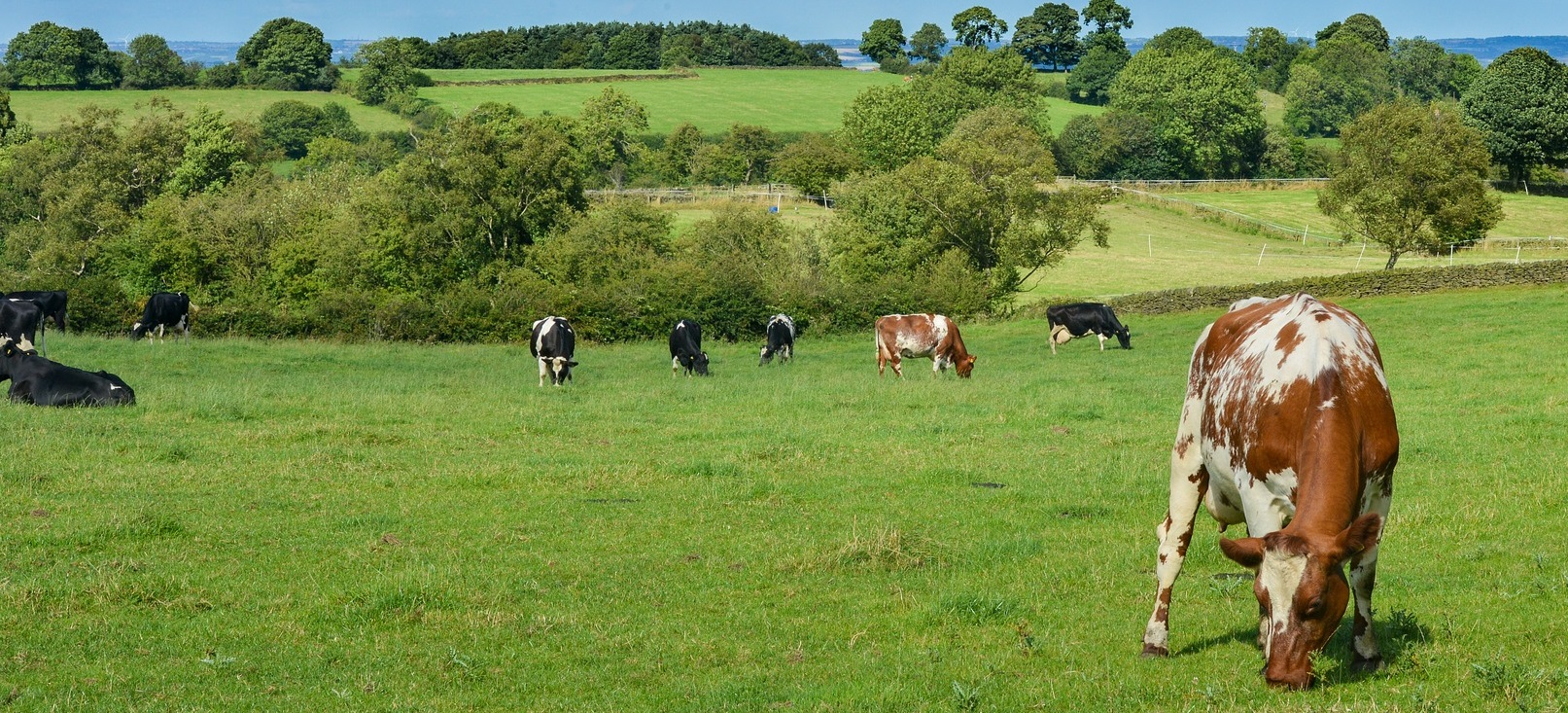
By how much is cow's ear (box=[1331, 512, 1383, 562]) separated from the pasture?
85cm

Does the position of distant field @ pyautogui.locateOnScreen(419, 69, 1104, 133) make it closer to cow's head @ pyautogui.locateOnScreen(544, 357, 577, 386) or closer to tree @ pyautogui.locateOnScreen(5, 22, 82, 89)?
tree @ pyautogui.locateOnScreen(5, 22, 82, 89)

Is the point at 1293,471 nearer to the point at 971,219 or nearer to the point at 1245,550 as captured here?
the point at 1245,550

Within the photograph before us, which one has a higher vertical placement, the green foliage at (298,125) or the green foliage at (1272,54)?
the green foliage at (1272,54)

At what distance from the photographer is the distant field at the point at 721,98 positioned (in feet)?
445

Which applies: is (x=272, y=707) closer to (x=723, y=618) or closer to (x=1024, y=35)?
(x=723, y=618)

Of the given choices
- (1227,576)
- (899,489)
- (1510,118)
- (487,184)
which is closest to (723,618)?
(1227,576)

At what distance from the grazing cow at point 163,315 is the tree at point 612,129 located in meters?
65.3

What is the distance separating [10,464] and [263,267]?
48735 mm

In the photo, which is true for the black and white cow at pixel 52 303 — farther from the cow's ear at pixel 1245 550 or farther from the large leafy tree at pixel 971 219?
the cow's ear at pixel 1245 550

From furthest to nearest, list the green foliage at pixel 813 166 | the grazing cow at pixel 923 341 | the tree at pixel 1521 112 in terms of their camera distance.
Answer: the green foliage at pixel 813 166 → the tree at pixel 1521 112 → the grazing cow at pixel 923 341

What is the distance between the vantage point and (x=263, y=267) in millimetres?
61312

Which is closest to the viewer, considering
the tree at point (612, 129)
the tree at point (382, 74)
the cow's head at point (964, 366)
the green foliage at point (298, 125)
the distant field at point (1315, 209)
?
the cow's head at point (964, 366)

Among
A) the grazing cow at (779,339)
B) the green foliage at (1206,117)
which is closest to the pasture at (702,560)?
the grazing cow at (779,339)

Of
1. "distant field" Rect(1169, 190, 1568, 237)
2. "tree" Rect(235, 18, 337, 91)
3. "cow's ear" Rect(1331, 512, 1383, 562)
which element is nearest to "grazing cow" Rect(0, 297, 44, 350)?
"cow's ear" Rect(1331, 512, 1383, 562)
